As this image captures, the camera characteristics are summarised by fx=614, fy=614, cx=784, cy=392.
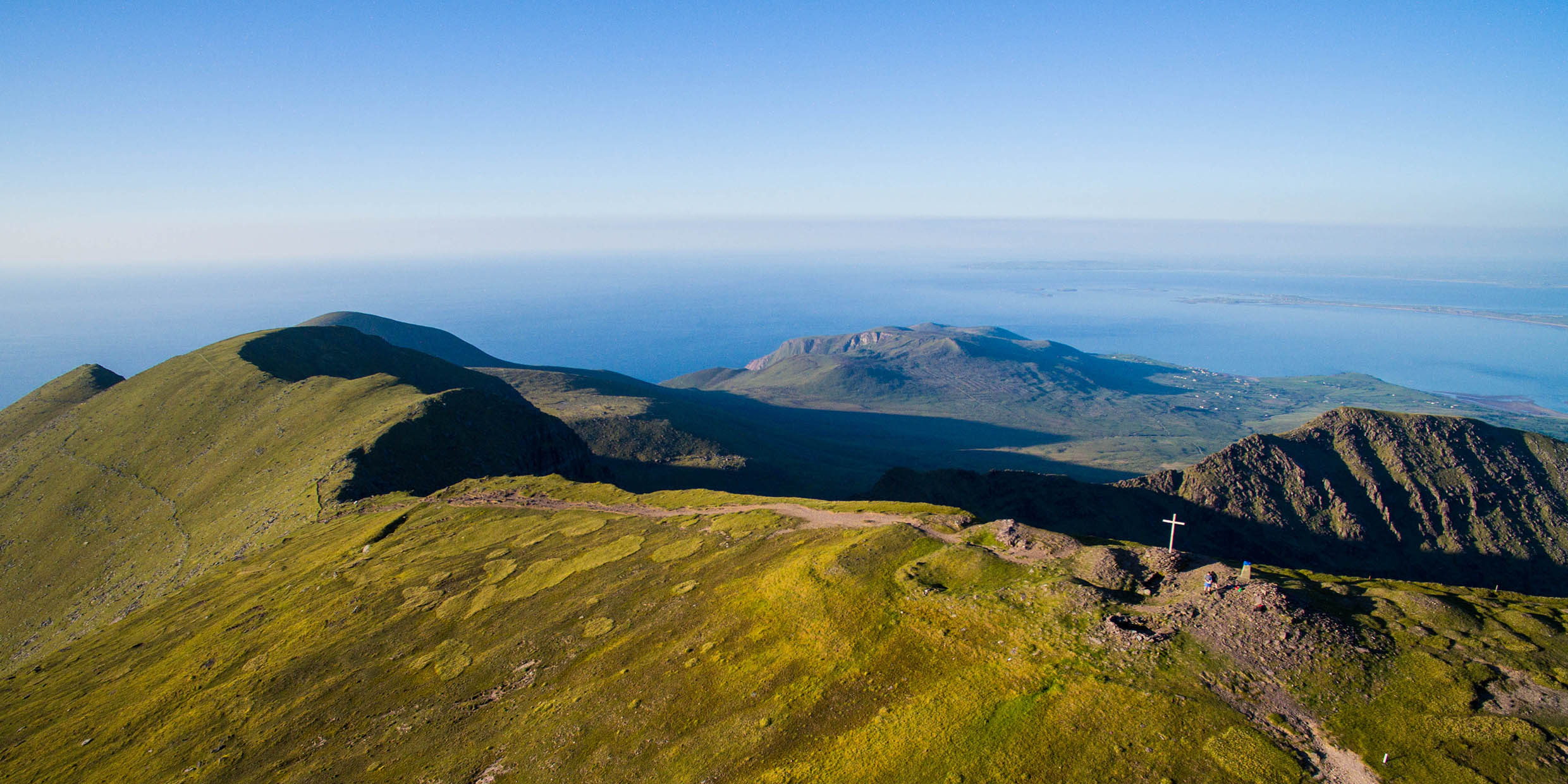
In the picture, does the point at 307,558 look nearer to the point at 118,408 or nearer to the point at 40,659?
the point at 40,659

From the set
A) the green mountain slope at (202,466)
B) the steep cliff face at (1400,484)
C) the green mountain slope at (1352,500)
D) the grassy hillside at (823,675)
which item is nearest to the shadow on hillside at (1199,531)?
the green mountain slope at (1352,500)

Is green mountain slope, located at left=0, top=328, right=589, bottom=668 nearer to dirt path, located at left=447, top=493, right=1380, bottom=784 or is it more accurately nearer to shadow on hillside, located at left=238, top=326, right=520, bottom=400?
shadow on hillside, located at left=238, top=326, right=520, bottom=400

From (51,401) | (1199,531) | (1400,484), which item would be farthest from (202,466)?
(1400,484)

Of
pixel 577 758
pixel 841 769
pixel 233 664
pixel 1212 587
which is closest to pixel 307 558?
pixel 233 664

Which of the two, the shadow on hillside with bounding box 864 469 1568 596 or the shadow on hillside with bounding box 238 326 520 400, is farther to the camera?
the shadow on hillside with bounding box 238 326 520 400

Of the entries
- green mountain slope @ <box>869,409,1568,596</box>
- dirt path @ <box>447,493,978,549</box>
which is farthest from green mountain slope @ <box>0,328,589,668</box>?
green mountain slope @ <box>869,409,1568,596</box>
